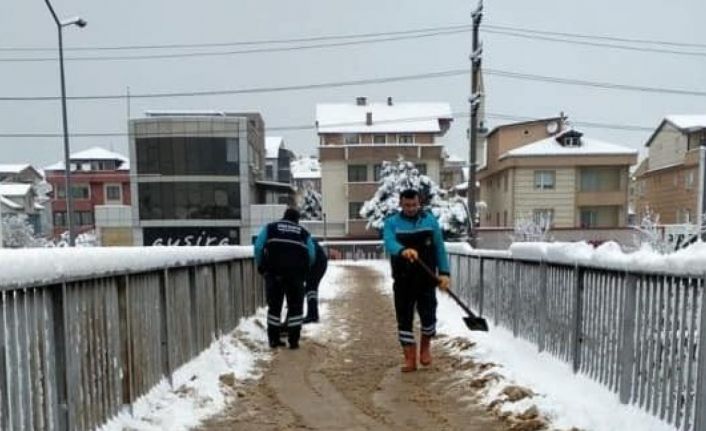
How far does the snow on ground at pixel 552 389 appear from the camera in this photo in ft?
12.2

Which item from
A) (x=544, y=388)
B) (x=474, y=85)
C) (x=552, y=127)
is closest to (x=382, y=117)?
(x=552, y=127)

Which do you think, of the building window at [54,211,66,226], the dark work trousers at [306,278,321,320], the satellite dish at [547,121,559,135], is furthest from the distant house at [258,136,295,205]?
the dark work trousers at [306,278,321,320]

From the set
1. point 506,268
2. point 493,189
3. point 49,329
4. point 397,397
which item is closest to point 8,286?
point 49,329

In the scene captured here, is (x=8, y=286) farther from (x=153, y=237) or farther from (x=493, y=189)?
(x=493, y=189)

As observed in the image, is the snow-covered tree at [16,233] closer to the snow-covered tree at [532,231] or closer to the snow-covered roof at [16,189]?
the snow-covered roof at [16,189]

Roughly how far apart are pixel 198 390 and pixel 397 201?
95.3ft

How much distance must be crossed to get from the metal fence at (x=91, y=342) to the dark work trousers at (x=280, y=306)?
3.84 feet

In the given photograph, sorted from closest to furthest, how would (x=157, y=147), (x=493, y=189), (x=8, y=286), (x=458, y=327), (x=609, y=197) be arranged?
(x=8, y=286), (x=458, y=327), (x=609, y=197), (x=157, y=147), (x=493, y=189)

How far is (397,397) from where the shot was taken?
16.7 ft

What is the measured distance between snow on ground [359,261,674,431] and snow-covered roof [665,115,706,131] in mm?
34697

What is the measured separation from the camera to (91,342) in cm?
366

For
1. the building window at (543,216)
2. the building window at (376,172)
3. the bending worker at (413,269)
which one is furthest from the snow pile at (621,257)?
the building window at (376,172)

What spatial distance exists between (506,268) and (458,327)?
1.21 metres

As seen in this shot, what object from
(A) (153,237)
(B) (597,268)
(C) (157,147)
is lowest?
(A) (153,237)
